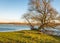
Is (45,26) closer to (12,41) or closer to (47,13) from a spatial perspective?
(47,13)

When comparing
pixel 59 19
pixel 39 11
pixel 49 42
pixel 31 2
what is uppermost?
pixel 31 2

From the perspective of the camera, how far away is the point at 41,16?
3312cm

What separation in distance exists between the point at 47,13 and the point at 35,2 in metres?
3.36

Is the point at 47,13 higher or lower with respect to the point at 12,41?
higher

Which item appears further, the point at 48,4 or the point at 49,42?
the point at 48,4

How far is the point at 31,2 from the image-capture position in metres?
33.4

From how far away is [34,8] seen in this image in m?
Answer: 33.3

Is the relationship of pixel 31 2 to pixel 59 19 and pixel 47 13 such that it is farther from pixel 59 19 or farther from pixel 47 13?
pixel 59 19

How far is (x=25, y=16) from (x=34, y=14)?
2001 mm

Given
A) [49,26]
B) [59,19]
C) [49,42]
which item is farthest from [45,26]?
[49,42]

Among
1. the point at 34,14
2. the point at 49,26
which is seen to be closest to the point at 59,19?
the point at 49,26

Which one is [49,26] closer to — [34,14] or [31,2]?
[34,14]

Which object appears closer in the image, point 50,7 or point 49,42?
point 49,42

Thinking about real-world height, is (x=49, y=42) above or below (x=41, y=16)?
below
